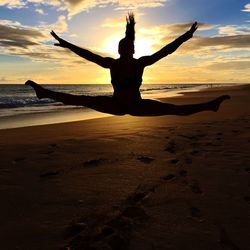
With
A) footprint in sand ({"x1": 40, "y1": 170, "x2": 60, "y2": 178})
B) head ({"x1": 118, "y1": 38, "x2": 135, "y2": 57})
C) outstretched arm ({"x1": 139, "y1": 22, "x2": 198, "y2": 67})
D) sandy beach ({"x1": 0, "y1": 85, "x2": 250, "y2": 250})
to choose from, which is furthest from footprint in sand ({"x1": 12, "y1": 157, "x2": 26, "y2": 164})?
outstretched arm ({"x1": 139, "y1": 22, "x2": 198, "y2": 67})

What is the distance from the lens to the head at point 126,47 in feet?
15.1

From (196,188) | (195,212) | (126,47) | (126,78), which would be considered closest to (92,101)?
(126,78)

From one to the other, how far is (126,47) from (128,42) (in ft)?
0.22

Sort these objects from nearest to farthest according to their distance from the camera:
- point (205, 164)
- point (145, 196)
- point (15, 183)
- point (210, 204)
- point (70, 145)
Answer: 1. point (210, 204)
2. point (145, 196)
3. point (15, 183)
4. point (205, 164)
5. point (70, 145)

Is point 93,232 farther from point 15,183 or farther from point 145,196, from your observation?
point 15,183

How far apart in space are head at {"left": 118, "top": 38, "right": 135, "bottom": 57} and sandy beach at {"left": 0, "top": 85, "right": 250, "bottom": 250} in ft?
6.62

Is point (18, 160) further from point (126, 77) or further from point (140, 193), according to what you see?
point (126, 77)

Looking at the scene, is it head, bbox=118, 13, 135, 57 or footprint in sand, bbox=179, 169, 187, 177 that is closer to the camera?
head, bbox=118, 13, 135, 57

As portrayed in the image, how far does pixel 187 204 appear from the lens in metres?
4.88

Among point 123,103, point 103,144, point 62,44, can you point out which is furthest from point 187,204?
point 103,144

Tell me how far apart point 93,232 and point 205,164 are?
319 centimetres

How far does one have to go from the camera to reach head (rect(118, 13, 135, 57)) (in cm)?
460

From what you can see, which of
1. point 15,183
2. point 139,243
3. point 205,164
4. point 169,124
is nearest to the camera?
point 139,243

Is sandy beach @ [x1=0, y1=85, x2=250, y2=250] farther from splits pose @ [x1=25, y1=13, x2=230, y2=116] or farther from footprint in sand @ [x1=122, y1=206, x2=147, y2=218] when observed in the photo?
splits pose @ [x1=25, y1=13, x2=230, y2=116]
